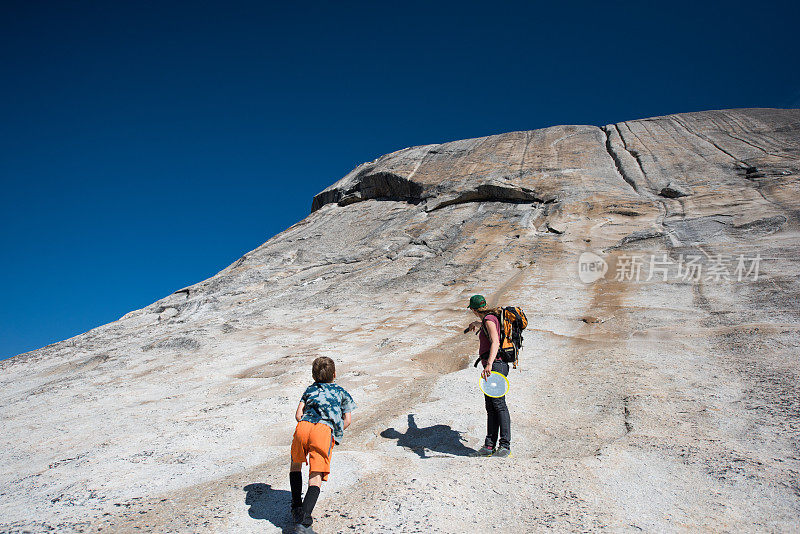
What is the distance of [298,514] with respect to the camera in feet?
10.1

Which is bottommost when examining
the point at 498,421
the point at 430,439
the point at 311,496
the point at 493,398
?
the point at 311,496

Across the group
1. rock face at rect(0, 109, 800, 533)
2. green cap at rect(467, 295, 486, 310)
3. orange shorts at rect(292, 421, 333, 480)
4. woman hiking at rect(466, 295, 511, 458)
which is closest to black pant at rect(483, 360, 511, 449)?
woman hiking at rect(466, 295, 511, 458)

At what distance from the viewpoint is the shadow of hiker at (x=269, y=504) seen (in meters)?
3.19

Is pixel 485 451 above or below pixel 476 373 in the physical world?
below

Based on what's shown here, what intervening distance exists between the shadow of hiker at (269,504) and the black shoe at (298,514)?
0.32ft

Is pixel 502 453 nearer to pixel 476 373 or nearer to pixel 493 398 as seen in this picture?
pixel 493 398

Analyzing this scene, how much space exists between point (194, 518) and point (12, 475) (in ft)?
10.3

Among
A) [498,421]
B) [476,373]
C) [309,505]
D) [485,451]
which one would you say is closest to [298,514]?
[309,505]

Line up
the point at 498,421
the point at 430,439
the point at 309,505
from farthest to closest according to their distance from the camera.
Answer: the point at 430,439 → the point at 498,421 → the point at 309,505

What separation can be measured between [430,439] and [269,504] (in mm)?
2060

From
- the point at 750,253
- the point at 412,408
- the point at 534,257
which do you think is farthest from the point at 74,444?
the point at 750,253

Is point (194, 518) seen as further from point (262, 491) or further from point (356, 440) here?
point (356, 440)

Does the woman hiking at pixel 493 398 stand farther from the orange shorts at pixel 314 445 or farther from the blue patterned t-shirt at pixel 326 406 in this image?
the orange shorts at pixel 314 445

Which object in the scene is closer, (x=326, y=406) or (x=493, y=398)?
(x=326, y=406)
